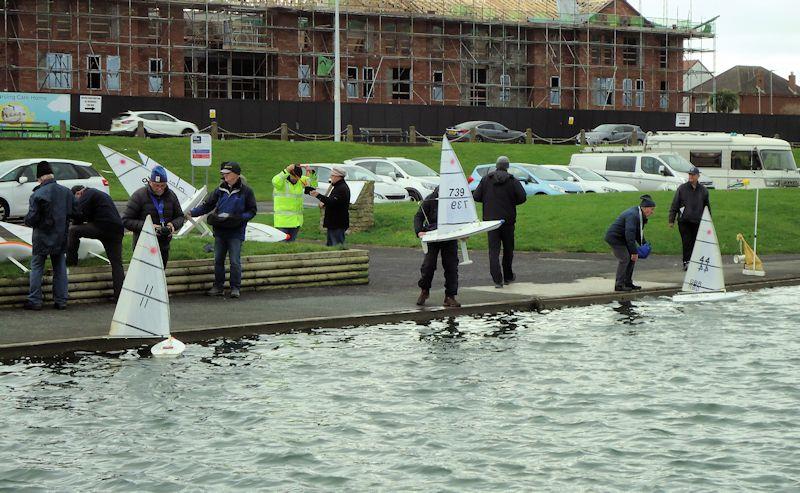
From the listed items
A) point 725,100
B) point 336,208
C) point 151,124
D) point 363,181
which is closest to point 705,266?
point 336,208

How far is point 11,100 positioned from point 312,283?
1487 inches

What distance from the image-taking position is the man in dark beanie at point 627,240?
20688mm

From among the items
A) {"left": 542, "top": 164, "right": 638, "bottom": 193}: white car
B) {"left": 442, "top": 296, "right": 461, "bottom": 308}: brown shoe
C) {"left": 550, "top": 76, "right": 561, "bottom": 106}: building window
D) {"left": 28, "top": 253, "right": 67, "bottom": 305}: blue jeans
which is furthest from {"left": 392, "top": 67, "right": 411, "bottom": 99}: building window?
{"left": 28, "top": 253, "right": 67, "bottom": 305}: blue jeans

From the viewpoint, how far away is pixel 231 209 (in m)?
19.2

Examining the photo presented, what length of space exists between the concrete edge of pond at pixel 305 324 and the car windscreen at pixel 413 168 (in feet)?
63.1

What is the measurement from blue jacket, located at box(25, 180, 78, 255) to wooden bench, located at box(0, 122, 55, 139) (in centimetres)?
3785

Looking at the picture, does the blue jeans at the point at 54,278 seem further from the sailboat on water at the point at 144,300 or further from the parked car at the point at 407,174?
the parked car at the point at 407,174

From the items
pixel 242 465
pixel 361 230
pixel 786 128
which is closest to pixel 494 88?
pixel 786 128

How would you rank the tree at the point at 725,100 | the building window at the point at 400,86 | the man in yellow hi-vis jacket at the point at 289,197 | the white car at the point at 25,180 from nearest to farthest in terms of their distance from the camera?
the man in yellow hi-vis jacket at the point at 289,197
the white car at the point at 25,180
the building window at the point at 400,86
the tree at the point at 725,100

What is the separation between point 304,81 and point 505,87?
13.5 m

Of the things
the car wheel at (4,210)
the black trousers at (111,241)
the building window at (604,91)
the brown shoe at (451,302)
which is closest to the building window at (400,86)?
the building window at (604,91)

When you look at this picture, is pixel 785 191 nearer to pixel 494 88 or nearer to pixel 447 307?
pixel 447 307

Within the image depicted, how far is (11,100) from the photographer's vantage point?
181ft

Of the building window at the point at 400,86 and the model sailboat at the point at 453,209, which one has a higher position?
the building window at the point at 400,86
